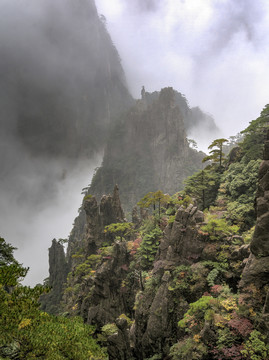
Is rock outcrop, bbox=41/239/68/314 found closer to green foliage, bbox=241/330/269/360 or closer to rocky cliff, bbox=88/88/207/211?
rocky cliff, bbox=88/88/207/211

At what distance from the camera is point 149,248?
23.2 metres

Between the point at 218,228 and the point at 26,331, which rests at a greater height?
the point at 218,228

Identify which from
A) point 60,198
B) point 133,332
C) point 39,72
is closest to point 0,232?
point 60,198

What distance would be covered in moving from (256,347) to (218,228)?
8.26 meters

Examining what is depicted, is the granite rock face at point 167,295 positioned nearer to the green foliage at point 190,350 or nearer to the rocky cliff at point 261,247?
the green foliage at point 190,350

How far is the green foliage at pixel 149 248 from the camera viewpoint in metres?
23.4

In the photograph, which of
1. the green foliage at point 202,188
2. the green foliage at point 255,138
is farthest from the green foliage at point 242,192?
the green foliage at point 202,188

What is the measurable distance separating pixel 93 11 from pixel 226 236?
200 metres

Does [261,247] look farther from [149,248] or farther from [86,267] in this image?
[86,267]

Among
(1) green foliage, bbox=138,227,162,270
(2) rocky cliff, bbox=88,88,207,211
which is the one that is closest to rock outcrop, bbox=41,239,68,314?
(2) rocky cliff, bbox=88,88,207,211

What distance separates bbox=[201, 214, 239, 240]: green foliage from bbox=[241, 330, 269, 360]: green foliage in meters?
7.64

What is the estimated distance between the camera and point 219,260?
1590 cm

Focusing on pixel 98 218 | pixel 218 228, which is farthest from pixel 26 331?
pixel 98 218

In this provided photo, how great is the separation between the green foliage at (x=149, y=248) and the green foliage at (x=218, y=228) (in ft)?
25.2
